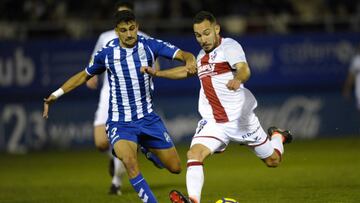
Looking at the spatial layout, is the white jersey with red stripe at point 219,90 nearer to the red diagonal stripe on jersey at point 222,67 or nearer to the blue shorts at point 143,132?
the red diagonal stripe on jersey at point 222,67

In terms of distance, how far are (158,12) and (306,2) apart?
3.94 meters

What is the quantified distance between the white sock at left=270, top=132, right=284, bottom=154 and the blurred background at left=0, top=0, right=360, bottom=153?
9930 millimetres

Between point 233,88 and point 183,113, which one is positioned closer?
point 233,88

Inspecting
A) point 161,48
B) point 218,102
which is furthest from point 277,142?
point 161,48

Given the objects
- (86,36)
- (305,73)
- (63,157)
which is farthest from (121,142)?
(305,73)

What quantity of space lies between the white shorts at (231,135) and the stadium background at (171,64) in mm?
10350

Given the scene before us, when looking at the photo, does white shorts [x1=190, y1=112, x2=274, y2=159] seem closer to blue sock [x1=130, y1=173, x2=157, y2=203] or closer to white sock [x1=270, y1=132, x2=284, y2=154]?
white sock [x1=270, y1=132, x2=284, y2=154]

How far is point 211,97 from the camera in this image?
10.0 metres

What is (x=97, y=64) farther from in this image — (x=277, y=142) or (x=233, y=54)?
(x=277, y=142)

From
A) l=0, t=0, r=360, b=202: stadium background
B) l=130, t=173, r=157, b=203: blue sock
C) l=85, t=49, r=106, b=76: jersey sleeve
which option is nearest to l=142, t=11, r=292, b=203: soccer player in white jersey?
l=130, t=173, r=157, b=203: blue sock

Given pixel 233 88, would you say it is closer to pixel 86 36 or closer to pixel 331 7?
pixel 86 36

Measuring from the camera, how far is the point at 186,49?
70.6ft

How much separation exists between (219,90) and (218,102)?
0.46ft

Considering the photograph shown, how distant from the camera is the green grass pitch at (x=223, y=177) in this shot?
1188cm
